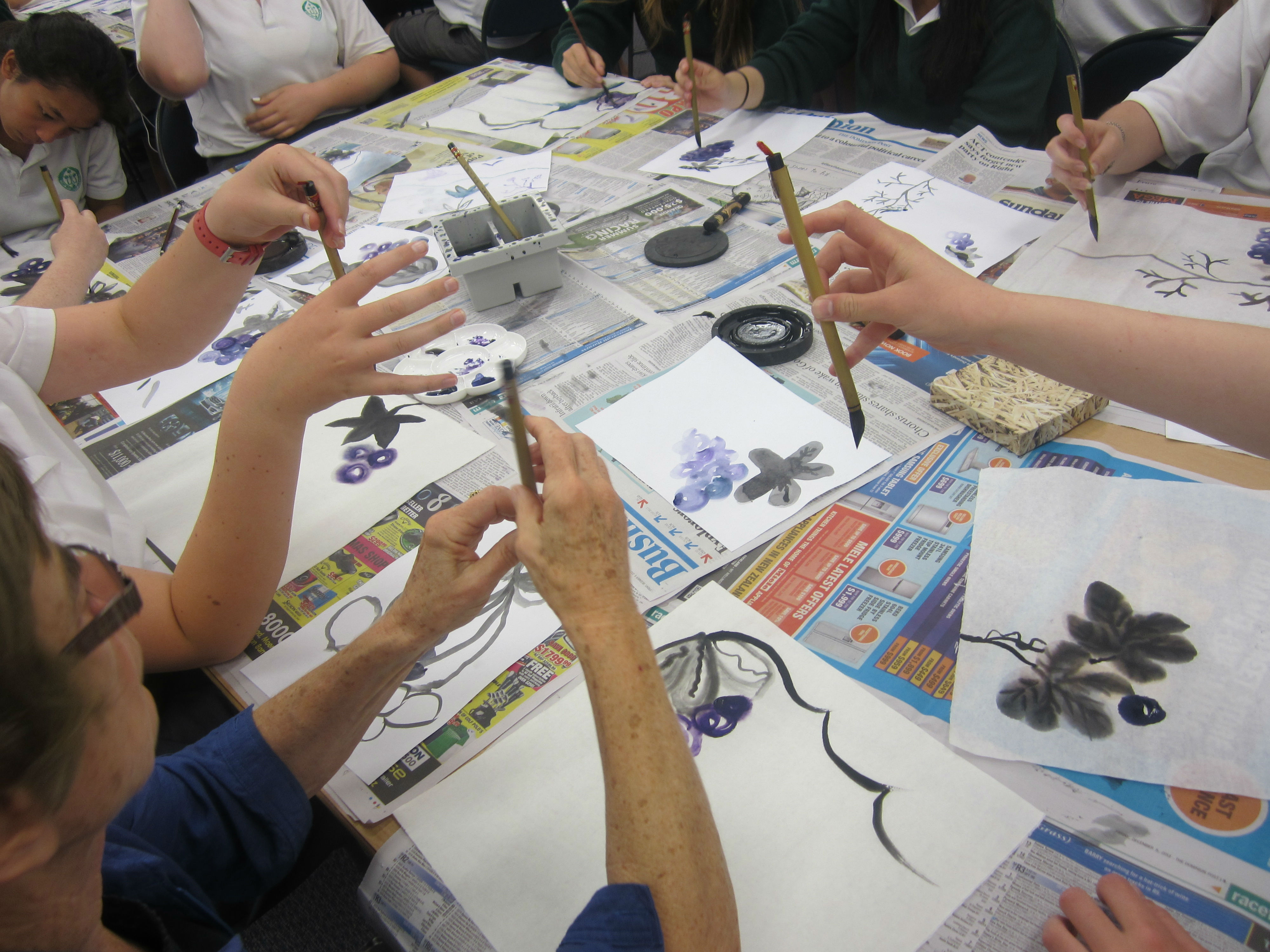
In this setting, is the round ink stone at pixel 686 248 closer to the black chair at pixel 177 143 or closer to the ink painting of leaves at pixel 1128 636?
the ink painting of leaves at pixel 1128 636

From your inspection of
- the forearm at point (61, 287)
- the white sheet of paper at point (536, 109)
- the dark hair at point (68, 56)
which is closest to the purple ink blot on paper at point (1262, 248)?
the white sheet of paper at point (536, 109)

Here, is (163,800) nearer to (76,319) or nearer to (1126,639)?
(76,319)

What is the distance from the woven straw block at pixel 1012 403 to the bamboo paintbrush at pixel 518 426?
0.53 metres

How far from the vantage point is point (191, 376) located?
3.61 feet

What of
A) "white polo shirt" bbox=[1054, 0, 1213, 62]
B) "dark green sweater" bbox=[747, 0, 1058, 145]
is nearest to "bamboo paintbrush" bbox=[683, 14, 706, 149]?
"dark green sweater" bbox=[747, 0, 1058, 145]

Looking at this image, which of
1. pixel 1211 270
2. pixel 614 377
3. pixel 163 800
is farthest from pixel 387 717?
pixel 1211 270

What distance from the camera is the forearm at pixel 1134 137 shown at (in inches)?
42.8

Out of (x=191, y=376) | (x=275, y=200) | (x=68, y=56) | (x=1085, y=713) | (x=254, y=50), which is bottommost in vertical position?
(x=1085, y=713)

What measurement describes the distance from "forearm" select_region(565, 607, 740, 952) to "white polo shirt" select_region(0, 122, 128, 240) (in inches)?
70.2

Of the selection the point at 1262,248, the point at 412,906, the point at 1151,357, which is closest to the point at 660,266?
the point at 1151,357

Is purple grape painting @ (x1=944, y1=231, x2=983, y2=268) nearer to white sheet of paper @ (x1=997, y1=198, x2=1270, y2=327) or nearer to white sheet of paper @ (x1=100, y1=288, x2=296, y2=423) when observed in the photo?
white sheet of paper @ (x1=997, y1=198, x2=1270, y2=327)

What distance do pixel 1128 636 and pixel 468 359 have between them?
0.82 meters

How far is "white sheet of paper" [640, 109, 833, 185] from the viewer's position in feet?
4.39

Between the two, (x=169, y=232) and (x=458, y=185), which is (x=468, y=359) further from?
(x=169, y=232)
